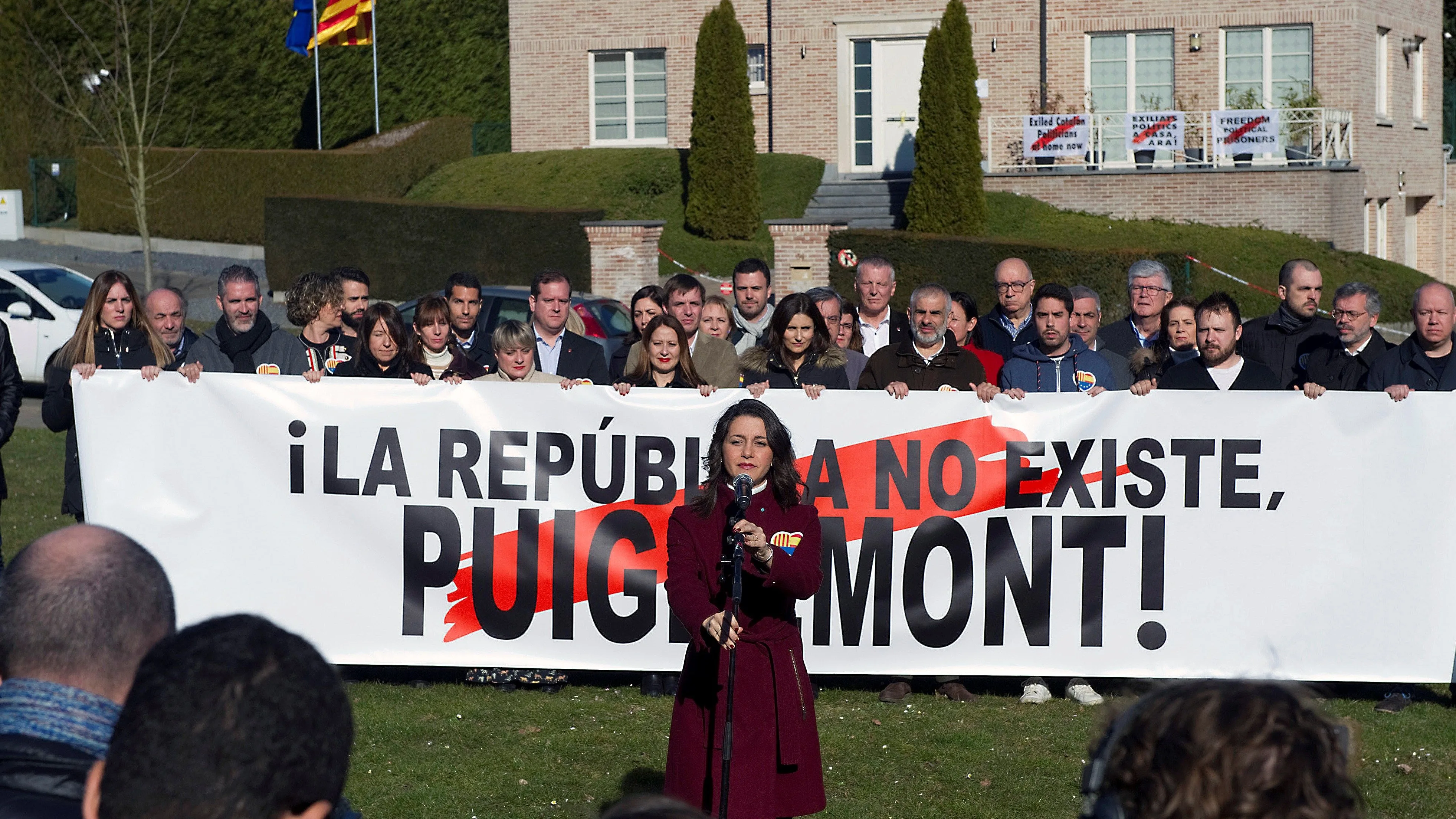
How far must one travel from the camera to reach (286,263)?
2867 centimetres

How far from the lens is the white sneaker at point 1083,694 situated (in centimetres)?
762

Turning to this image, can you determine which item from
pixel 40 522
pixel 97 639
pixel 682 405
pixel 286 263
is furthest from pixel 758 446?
pixel 286 263

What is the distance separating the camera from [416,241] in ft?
90.7

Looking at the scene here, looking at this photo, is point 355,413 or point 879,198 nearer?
point 355,413

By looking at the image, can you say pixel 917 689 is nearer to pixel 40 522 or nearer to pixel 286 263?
pixel 40 522

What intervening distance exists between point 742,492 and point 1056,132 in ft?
84.5

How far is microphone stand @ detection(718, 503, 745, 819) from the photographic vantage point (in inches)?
186

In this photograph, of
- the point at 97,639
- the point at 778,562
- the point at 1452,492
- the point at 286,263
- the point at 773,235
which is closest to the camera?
the point at 97,639

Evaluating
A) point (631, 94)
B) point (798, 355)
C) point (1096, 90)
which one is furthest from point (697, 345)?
point (631, 94)

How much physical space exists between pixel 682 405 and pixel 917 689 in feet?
6.10

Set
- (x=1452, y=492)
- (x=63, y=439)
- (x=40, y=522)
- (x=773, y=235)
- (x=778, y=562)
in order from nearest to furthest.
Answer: (x=778, y=562) → (x=1452, y=492) → (x=40, y=522) → (x=63, y=439) → (x=773, y=235)

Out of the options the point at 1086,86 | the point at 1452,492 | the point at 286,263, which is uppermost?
the point at 1086,86

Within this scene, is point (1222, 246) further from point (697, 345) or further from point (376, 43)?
point (376, 43)

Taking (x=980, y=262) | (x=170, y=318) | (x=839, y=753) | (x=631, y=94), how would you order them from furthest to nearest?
(x=631, y=94), (x=980, y=262), (x=170, y=318), (x=839, y=753)
